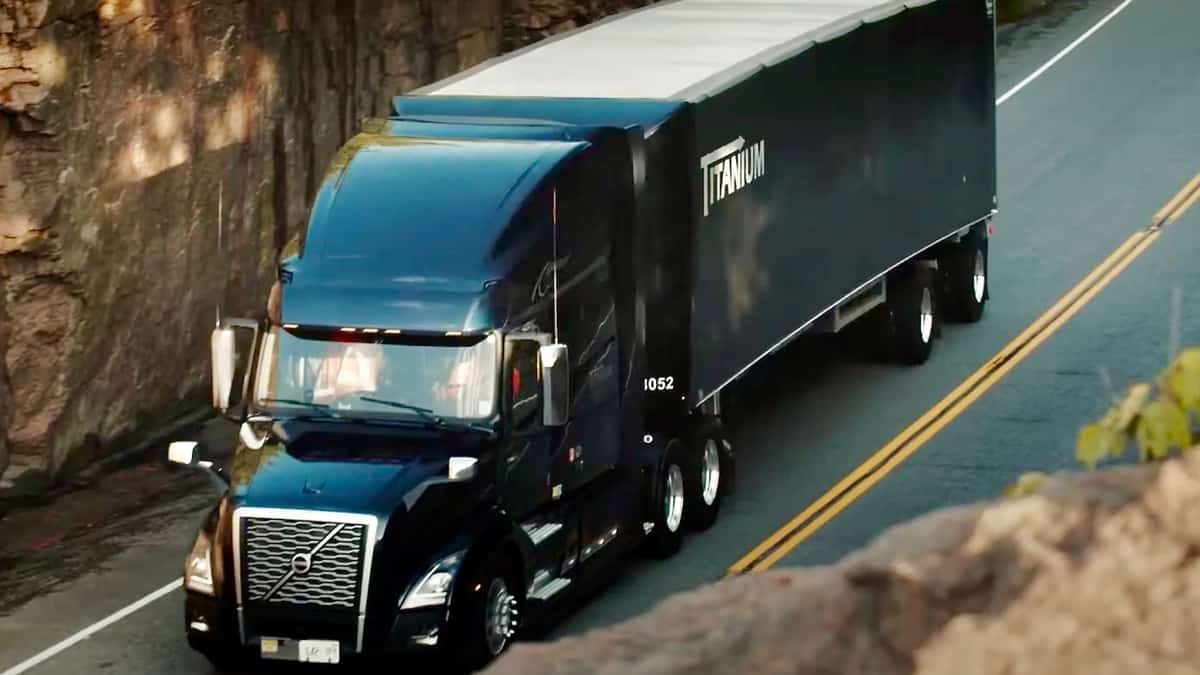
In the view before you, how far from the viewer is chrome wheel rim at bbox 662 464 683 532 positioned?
16719mm

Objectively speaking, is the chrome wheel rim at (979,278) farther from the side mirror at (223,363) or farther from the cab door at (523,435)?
the side mirror at (223,363)

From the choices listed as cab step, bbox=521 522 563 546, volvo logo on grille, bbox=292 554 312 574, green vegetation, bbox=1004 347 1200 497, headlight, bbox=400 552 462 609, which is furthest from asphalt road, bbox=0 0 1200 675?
green vegetation, bbox=1004 347 1200 497

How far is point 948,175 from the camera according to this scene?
75.6ft

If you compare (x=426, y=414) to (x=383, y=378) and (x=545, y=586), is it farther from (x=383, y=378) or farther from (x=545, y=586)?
(x=545, y=586)

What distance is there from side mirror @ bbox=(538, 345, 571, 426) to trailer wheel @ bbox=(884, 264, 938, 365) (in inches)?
350

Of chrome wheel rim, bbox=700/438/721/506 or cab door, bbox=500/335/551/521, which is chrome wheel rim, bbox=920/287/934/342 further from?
cab door, bbox=500/335/551/521

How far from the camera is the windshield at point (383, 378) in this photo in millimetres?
14148

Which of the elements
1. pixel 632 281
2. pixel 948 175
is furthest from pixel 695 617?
pixel 948 175

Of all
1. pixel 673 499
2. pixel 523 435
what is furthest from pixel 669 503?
pixel 523 435

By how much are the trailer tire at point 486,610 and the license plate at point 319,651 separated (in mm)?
725

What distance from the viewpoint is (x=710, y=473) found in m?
17.7

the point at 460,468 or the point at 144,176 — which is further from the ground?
the point at 144,176

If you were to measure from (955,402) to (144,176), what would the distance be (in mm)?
8339

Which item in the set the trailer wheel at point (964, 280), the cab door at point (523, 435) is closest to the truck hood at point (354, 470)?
the cab door at point (523, 435)
